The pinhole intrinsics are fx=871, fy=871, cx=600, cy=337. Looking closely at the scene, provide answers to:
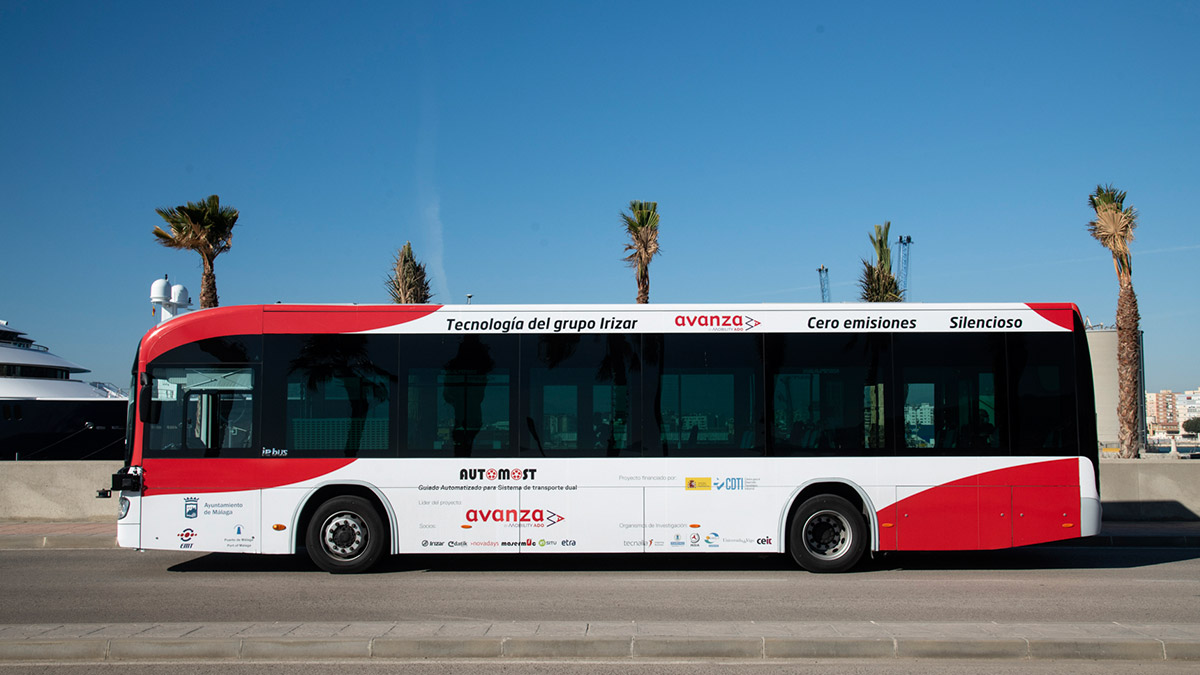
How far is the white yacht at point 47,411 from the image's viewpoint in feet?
105

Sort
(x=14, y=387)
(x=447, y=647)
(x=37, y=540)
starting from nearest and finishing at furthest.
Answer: (x=447, y=647) < (x=37, y=540) < (x=14, y=387)

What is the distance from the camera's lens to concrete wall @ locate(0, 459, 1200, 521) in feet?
50.2

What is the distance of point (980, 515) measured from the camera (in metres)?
10.5

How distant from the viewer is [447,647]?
6.43 metres

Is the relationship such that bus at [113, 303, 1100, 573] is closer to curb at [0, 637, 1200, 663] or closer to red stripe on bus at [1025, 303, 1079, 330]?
red stripe on bus at [1025, 303, 1079, 330]

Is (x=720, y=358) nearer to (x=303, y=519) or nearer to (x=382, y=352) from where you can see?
(x=382, y=352)

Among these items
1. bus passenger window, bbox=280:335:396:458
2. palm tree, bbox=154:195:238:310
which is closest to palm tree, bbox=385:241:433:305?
palm tree, bbox=154:195:238:310

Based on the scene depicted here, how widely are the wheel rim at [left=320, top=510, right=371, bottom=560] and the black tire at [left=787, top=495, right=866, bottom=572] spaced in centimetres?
522

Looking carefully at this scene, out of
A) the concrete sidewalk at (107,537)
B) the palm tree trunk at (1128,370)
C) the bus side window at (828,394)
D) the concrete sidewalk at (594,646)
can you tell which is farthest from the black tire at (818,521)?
the palm tree trunk at (1128,370)

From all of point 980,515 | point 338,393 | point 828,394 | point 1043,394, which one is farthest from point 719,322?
point 338,393

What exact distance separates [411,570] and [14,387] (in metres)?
28.5

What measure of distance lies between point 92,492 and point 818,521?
1253cm

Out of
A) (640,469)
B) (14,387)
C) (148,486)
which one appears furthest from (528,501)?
(14,387)

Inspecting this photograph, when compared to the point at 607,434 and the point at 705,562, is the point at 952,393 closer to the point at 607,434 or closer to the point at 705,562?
the point at 705,562
